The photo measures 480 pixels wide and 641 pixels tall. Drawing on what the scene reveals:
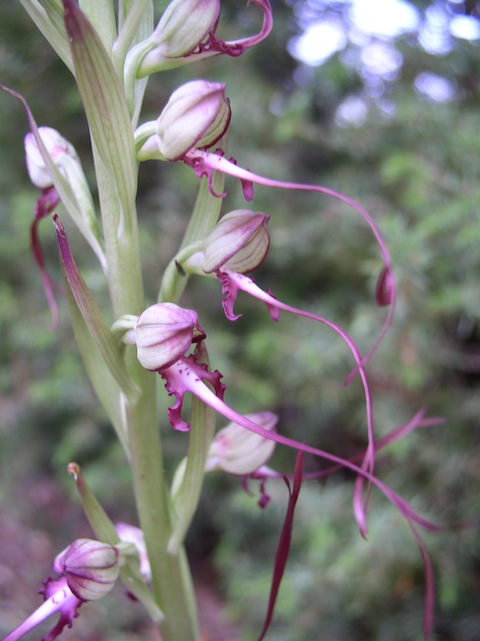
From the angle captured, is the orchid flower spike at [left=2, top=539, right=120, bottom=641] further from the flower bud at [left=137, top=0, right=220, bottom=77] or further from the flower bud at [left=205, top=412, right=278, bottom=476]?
the flower bud at [left=137, top=0, right=220, bottom=77]

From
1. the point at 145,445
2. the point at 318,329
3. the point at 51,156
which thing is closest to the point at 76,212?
the point at 51,156

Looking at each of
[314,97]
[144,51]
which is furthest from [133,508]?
[144,51]

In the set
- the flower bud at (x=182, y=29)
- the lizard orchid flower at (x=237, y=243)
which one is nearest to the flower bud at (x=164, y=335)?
the lizard orchid flower at (x=237, y=243)

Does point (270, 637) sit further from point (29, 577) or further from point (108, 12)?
point (108, 12)

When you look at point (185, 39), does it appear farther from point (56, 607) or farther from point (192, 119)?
point (56, 607)

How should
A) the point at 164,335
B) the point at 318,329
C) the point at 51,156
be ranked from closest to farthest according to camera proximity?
the point at 164,335, the point at 51,156, the point at 318,329

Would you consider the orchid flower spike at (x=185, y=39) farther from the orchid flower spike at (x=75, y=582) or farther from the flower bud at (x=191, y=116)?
the orchid flower spike at (x=75, y=582)
